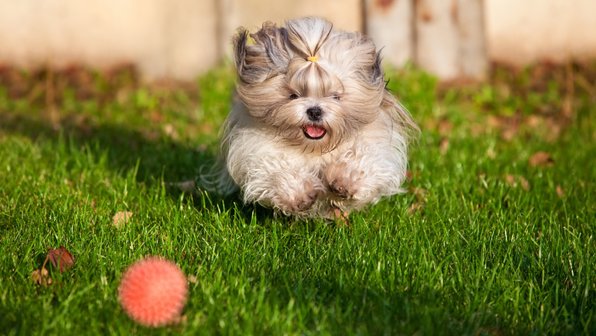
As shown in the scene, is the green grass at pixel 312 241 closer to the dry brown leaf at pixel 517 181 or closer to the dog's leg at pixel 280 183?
the dry brown leaf at pixel 517 181

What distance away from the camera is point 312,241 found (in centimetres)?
390

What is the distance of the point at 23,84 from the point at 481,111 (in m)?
4.25

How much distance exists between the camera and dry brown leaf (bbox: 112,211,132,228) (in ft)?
13.1

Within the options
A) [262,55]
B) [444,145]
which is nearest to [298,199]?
[262,55]

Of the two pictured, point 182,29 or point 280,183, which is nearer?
point 280,183

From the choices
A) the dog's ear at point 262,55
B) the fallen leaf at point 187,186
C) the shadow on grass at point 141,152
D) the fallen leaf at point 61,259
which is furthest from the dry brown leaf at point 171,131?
the fallen leaf at point 61,259

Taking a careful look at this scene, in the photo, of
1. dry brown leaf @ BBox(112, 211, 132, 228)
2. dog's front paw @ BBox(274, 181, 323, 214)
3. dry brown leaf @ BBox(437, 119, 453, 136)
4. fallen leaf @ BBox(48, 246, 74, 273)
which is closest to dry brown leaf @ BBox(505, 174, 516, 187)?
dry brown leaf @ BBox(437, 119, 453, 136)

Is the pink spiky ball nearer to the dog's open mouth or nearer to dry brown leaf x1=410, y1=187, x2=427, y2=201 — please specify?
the dog's open mouth

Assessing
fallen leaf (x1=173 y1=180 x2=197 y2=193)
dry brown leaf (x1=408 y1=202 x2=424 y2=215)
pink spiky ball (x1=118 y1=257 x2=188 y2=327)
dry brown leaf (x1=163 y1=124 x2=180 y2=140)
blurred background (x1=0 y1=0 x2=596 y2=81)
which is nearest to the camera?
pink spiky ball (x1=118 y1=257 x2=188 y2=327)

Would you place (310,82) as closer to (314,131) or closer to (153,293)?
(314,131)

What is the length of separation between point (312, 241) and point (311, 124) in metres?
0.52

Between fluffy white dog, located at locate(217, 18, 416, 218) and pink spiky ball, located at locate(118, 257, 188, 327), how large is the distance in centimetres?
120

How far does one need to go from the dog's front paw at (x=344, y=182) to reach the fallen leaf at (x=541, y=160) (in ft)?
6.74

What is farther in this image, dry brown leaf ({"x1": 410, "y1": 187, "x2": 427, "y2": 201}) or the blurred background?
the blurred background
